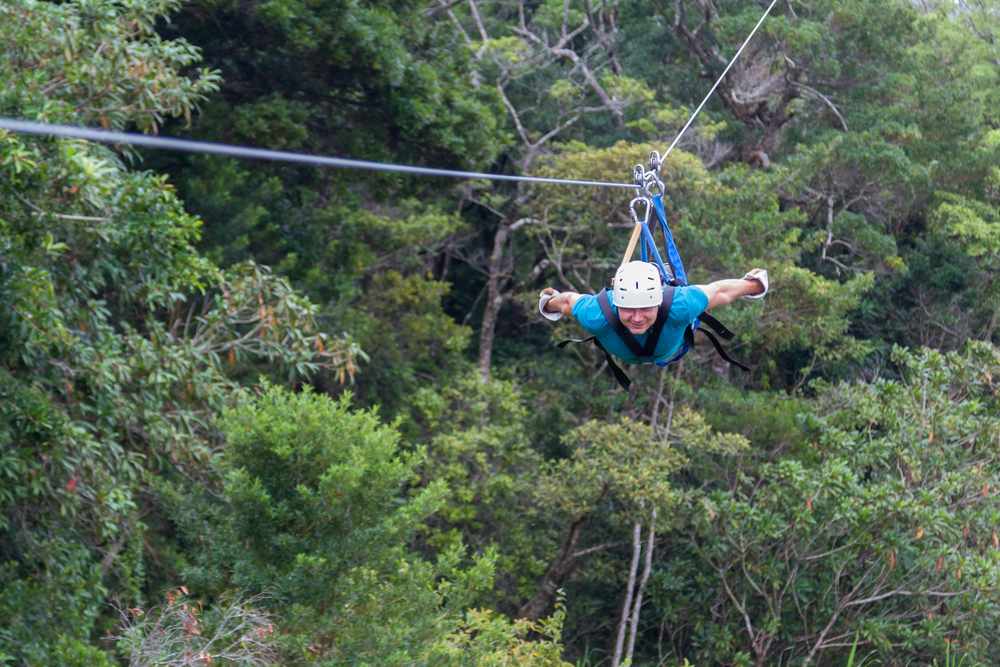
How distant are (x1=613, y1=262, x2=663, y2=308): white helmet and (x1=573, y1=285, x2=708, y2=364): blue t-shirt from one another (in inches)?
2.7

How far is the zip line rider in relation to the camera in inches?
123

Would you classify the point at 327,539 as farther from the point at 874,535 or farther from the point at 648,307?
the point at 874,535

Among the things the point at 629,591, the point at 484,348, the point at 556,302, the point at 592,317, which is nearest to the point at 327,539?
the point at 556,302

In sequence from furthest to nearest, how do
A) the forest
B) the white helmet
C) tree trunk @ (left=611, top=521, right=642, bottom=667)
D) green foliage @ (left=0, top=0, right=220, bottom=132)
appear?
tree trunk @ (left=611, top=521, right=642, bottom=667) → the forest → green foliage @ (left=0, top=0, right=220, bottom=132) → the white helmet

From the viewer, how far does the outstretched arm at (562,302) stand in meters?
3.45

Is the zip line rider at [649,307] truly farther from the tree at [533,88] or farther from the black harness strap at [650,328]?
the tree at [533,88]

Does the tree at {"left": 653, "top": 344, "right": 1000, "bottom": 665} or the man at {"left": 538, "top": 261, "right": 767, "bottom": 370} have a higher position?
the man at {"left": 538, "top": 261, "right": 767, "bottom": 370}

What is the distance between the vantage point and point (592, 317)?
10.8ft

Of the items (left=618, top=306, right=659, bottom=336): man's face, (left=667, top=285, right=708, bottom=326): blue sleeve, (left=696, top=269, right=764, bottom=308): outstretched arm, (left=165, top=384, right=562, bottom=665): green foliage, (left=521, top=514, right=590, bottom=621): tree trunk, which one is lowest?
(left=521, top=514, right=590, bottom=621): tree trunk

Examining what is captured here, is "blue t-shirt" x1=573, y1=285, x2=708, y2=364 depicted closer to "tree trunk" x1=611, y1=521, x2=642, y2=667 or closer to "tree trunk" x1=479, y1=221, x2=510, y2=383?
"tree trunk" x1=611, y1=521, x2=642, y2=667

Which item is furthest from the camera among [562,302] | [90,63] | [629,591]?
[629,591]

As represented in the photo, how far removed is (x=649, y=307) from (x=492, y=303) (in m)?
9.58

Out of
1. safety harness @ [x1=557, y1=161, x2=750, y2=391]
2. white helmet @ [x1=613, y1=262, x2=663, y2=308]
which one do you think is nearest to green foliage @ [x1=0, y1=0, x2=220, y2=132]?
safety harness @ [x1=557, y1=161, x2=750, y2=391]

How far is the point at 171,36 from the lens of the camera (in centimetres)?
855
